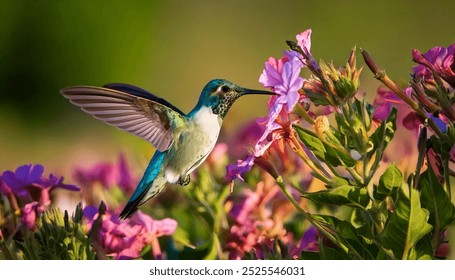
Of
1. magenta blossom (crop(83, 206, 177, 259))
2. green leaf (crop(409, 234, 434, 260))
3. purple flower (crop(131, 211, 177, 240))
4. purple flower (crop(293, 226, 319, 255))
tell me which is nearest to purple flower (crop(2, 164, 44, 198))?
magenta blossom (crop(83, 206, 177, 259))

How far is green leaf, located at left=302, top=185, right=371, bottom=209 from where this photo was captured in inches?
44.1

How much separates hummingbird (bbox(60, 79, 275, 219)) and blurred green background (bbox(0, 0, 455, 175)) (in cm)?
326

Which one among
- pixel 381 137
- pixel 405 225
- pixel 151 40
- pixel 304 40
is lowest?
pixel 151 40

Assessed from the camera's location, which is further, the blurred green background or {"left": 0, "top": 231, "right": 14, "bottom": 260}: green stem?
the blurred green background

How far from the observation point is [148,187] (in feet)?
5.72

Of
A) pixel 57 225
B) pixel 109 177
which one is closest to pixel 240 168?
pixel 57 225

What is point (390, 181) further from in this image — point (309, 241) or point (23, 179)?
point (23, 179)

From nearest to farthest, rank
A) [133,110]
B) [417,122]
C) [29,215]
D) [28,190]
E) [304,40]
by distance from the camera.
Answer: [304,40], [417,122], [29,215], [28,190], [133,110]

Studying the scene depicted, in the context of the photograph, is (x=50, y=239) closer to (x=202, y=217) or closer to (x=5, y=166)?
(x=202, y=217)

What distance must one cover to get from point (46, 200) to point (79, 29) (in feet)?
17.2

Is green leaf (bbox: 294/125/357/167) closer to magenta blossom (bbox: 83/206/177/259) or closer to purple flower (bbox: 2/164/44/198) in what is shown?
magenta blossom (bbox: 83/206/177/259)

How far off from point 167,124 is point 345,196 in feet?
2.29

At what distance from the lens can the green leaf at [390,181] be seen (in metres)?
1.11

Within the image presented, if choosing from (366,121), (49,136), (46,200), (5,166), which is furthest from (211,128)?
(49,136)
